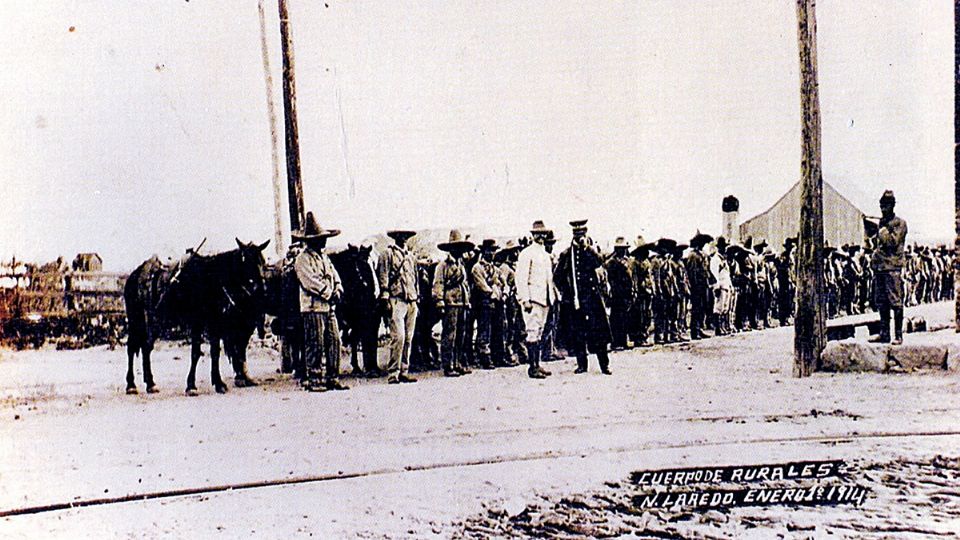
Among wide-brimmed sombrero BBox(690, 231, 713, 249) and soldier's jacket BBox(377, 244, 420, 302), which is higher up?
wide-brimmed sombrero BBox(690, 231, 713, 249)

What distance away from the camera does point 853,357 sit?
15.4ft

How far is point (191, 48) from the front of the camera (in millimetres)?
3656

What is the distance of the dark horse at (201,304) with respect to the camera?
3.85m

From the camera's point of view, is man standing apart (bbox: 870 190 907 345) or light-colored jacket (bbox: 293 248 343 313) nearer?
light-colored jacket (bbox: 293 248 343 313)

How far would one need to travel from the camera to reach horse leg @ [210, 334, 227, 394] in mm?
3953

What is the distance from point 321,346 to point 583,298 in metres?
1.69

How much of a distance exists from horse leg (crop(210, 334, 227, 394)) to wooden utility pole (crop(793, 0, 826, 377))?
3.31 meters

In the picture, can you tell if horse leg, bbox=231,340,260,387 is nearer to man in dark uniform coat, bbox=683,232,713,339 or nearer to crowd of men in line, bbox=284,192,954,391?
crowd of men in line, bbox=284,192,954,391

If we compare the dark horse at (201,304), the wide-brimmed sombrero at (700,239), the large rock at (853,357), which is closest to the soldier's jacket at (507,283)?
the wide-brimmed sombrero at (700,239)

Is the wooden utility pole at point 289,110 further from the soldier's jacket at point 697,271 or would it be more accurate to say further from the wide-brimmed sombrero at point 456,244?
the soldier's jacket at point 697,271

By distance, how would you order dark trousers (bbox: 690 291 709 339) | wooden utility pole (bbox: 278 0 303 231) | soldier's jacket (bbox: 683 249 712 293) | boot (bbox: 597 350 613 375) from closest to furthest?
wooden utility pole (bbox: 278 0 303 231), boot (bbox: 597 350 613 375), soldier's jacket (bbox: 683 249 712 293), dark trousers (bbox: 690 291 709 339)

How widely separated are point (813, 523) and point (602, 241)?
67.8 inches

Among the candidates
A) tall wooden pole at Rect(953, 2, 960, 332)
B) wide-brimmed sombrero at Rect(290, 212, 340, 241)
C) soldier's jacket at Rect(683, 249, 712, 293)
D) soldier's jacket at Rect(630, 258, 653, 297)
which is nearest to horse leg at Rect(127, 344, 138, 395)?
wide-brimmed sombrero at Rect(290, 212, 340, 241)

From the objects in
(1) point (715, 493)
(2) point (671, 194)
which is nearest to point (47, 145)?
(2) point (671, 194)
